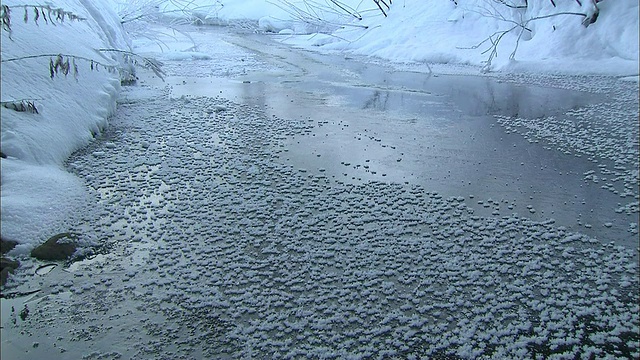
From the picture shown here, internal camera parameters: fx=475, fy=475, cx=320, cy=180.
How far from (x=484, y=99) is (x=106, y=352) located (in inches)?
244

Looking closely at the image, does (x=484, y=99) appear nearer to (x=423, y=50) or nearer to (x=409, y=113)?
(x=409, y=113)

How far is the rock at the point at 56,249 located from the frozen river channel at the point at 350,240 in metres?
0.12

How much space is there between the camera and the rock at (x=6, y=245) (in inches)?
117

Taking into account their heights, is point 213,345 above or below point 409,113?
below

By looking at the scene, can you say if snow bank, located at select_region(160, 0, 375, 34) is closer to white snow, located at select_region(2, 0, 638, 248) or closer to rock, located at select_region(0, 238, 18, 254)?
white snow, located at select_region(2, 0, 638, 248)

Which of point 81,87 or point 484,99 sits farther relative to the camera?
point 484,99

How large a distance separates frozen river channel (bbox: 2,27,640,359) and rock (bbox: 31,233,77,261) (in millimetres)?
123

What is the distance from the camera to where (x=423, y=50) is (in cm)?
1129

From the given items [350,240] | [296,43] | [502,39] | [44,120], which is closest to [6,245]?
[44,120]

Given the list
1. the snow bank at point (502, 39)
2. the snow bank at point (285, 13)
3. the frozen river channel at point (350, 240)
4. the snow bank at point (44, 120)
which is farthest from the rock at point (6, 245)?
the snow bank at point (285, 13)

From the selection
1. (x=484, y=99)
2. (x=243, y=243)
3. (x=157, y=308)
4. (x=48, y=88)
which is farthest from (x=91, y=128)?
(x=484, y=99)

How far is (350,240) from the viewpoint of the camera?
321 centimetres

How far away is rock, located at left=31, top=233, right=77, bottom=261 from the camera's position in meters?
2.98

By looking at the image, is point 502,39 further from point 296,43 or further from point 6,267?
point 6,267
